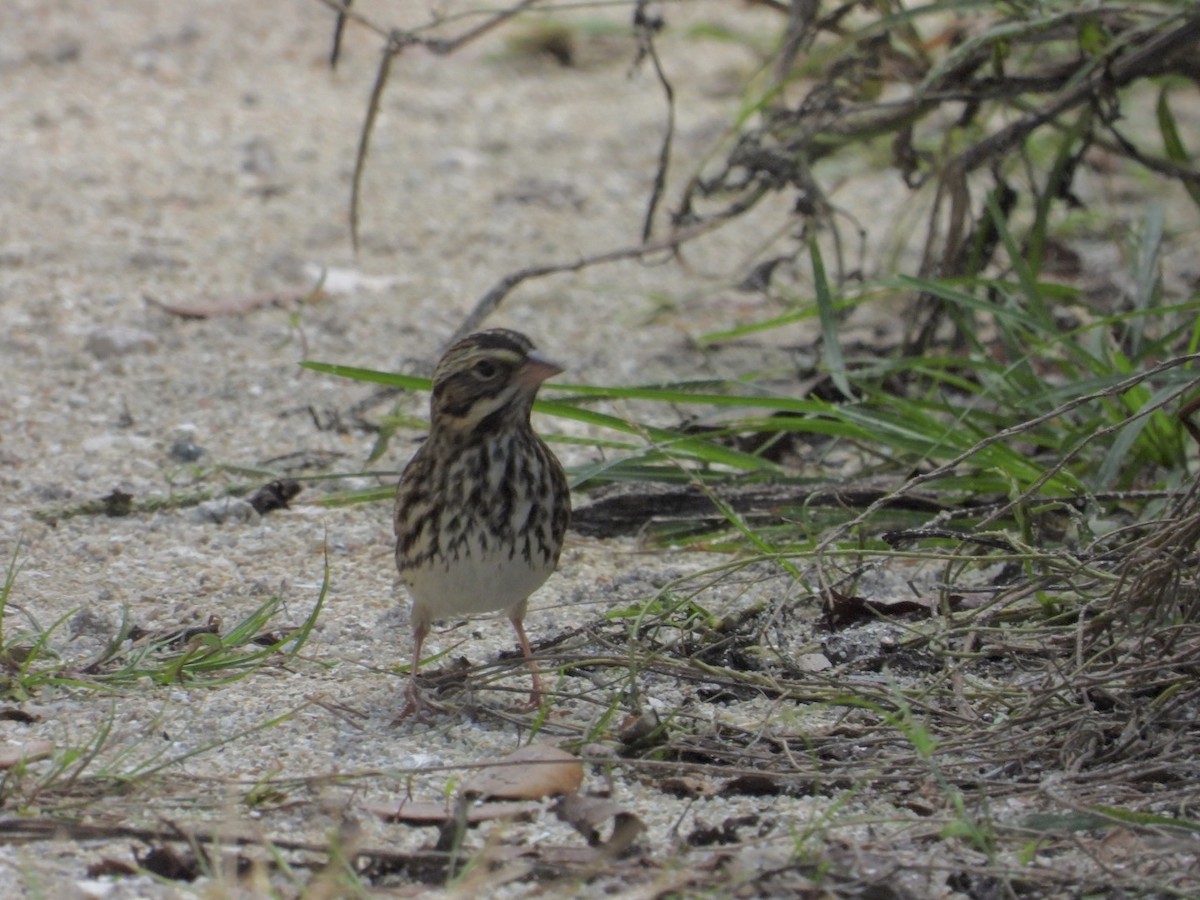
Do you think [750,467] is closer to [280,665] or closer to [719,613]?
[719,613]

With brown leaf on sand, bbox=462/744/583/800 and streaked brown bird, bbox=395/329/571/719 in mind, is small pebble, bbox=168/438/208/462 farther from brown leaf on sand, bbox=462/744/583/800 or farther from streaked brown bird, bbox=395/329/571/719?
brown leaf on sand, bbox=462/744/583/800

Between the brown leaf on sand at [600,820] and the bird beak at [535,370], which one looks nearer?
the brown leaf on sand at [600,820]

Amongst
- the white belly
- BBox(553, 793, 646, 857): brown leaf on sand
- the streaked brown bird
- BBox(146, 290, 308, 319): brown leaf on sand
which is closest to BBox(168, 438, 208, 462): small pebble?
BBox(146, 290, 308, 319): brown leaf on sand

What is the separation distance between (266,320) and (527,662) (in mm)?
3297

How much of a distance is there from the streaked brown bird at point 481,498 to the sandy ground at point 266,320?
271 mm

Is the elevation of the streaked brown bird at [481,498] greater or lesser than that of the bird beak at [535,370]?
lesser

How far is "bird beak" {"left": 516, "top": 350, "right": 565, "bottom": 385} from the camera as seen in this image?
4297mm

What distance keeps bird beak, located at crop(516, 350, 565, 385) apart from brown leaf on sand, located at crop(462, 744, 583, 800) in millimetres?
941

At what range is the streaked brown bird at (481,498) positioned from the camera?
423cm

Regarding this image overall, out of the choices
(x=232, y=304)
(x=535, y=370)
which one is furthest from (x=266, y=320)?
(x=535, y=370)

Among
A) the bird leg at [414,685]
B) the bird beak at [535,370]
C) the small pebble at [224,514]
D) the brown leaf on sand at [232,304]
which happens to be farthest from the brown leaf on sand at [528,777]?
the brown leaf on sand at [232,304]

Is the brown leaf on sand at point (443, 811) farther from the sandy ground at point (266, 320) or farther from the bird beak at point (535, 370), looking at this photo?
the bird beak at point (535, 370)

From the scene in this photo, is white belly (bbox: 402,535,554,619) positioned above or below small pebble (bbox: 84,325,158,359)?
above

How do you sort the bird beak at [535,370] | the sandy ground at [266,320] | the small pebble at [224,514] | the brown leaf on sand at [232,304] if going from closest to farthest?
the sandy ground at [266,320]
the bird beak at [535,370]
the small pebble at [224,514]
the brown leaf on sand at [232,304]
